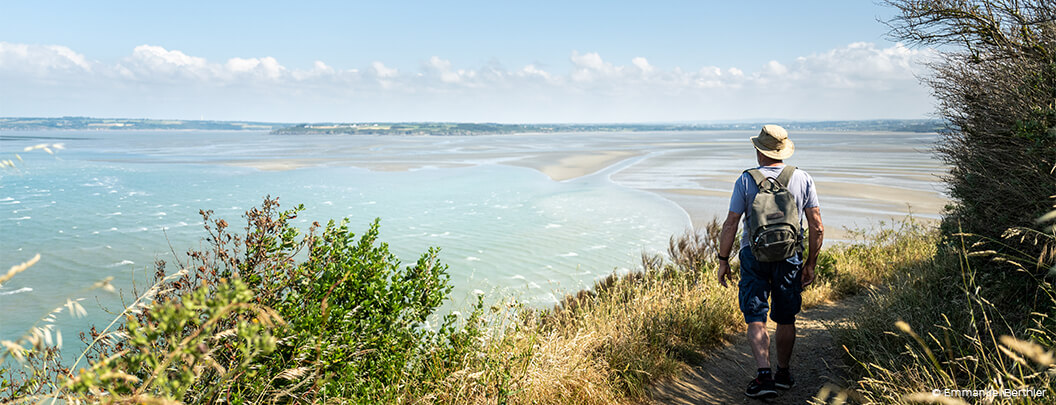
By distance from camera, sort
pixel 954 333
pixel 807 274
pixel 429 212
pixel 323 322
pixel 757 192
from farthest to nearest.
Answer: pixel 429 212, pixel 807 274, pixel 757 192, pixel 954 333, pixel 323 322

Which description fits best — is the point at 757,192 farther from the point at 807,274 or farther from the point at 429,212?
the point at 429,212

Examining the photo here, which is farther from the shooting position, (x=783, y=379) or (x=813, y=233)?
(x=783, y=379)

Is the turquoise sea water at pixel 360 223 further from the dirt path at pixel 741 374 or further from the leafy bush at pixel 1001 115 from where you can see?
the leafy bush at pixel 1001 115

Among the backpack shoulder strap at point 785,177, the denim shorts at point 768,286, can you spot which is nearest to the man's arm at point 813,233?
the denim shorts at point 768,286

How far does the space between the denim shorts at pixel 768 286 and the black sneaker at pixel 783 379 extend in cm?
48

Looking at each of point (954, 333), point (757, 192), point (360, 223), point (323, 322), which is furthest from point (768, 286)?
point (360, 223)

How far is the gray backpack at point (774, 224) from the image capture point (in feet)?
13.3

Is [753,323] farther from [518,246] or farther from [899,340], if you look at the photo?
[518,246]

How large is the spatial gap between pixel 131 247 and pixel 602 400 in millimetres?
14692

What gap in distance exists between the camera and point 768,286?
4301 mm

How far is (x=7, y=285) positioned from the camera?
11016 mm

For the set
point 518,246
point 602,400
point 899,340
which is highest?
point 899,340

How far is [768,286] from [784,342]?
1.64 feet

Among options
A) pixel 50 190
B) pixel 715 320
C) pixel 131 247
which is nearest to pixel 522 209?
pixel 131 247
